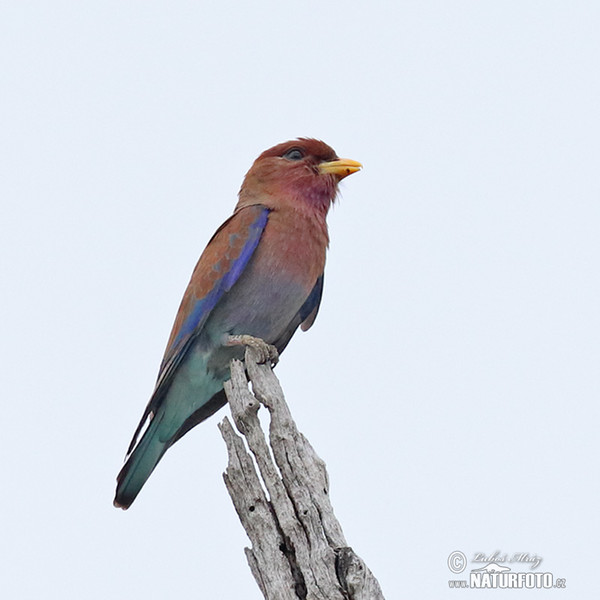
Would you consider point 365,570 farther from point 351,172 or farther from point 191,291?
point 351,172

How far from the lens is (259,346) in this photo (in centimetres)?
584

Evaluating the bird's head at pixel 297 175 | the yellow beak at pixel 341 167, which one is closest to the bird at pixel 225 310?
the bird's head at pixel 297 175

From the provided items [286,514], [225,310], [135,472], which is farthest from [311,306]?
[286,514]

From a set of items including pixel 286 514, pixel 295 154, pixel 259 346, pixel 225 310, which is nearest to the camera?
pixel 286 514

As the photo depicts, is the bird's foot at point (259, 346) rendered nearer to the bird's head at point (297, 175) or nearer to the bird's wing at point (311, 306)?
the bird's wing at point (311, 306)

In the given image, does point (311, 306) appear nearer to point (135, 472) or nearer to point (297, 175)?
point (297, 175)

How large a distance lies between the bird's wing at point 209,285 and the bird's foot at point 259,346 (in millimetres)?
246

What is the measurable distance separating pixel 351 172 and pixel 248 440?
2.87 m

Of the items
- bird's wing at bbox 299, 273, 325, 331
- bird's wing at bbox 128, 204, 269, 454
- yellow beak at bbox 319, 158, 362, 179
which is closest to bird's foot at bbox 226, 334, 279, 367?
bird's wing at bbox 128, 204, 269, 454

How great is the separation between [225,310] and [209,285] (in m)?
0.20

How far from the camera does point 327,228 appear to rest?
6812 mm

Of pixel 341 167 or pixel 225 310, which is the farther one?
pixel 341 167

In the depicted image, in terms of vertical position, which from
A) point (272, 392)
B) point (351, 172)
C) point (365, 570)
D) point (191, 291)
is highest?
point (351, 172)

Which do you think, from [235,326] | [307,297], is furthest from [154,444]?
[307,297]
